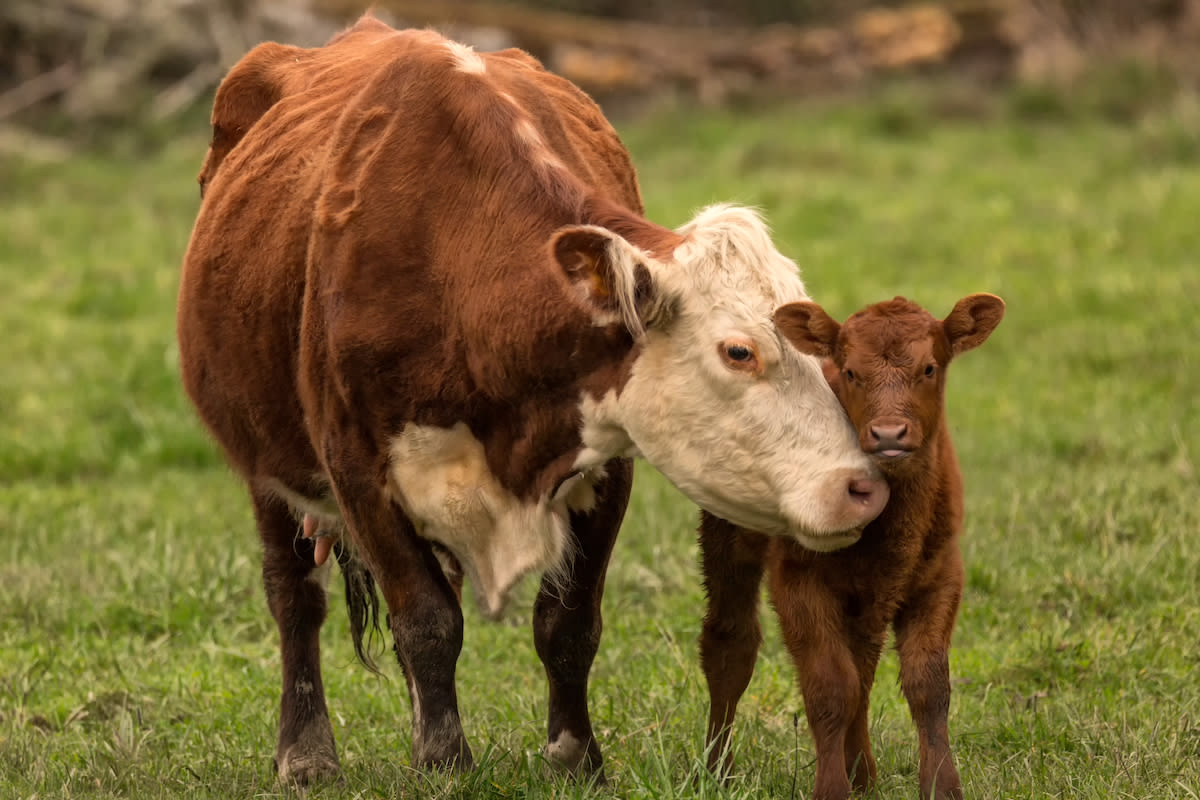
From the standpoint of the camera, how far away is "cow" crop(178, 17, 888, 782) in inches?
173

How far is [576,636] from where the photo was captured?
17.6 feet

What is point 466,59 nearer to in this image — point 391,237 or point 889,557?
point 391,237

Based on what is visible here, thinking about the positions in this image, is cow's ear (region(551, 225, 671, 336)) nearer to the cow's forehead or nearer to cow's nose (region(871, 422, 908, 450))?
the cow's forehead

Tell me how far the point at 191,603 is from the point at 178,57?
1072cm

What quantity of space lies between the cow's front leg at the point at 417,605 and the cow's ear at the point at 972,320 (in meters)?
1.56

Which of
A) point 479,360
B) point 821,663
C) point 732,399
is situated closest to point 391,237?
point 479,360

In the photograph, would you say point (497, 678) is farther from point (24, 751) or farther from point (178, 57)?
point (178, 57)

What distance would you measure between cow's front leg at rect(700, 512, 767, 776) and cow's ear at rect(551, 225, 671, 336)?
856 mm

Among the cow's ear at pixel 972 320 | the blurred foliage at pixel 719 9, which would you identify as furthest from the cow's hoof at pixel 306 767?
the blurred foliage at pixel 719 9

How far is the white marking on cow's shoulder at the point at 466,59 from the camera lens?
16.5 feet

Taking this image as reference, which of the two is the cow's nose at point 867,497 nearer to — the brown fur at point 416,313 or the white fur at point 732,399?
the white fur at point 732,399

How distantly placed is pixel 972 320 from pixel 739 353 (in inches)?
22.2

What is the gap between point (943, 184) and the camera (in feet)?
47.4

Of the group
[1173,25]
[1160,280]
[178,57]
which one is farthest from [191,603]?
[1173,25]
